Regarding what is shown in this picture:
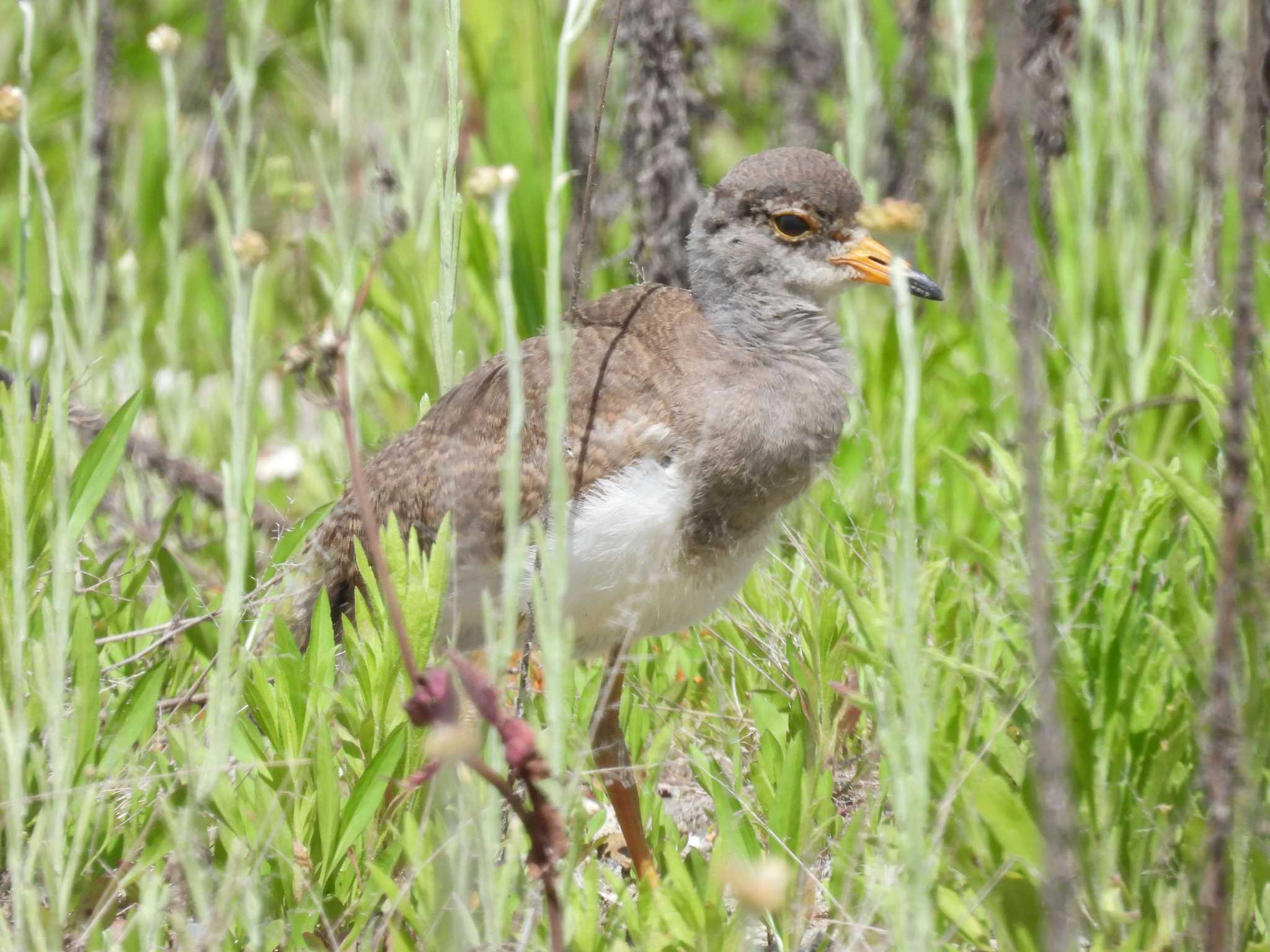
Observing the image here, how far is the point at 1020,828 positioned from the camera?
224cm

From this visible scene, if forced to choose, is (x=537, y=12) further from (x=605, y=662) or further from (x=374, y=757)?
(x=374, y=757)

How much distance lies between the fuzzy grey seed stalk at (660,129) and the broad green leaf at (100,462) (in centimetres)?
167

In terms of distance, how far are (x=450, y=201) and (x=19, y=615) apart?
3.09 feet

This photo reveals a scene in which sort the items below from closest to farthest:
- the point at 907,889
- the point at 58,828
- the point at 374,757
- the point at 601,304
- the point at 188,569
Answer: the point at 907,889 → the point at 58,828 → the point at 374,757 → the point at 601,304 → the point at 188,569

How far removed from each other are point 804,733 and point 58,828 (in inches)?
52.0

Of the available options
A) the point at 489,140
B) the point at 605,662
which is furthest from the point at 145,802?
the point at 489,140

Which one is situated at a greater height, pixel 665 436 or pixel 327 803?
pixel 665 436

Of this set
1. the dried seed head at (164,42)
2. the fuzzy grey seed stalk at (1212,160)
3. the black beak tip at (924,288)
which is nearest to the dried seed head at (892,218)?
the black beak tip at (924,288)

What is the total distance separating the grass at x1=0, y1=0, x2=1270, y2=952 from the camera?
7.36ft

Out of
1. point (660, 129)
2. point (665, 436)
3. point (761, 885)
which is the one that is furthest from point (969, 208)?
point (761, 885)

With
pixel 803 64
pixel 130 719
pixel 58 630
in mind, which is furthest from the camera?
pixel 803 64

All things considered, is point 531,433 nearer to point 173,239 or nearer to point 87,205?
point 87,205

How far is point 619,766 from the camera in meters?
3.15

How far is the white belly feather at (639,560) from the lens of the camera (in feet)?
9.77
